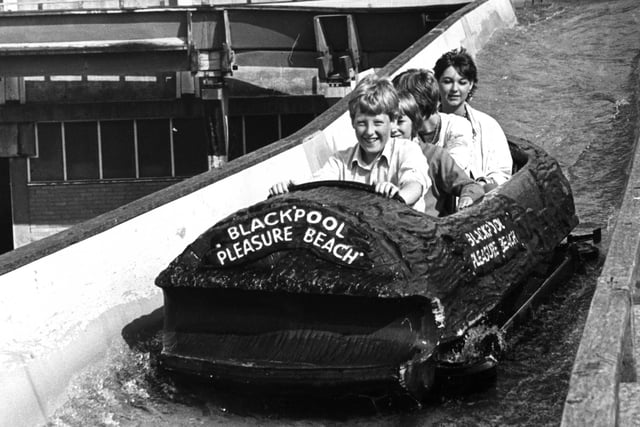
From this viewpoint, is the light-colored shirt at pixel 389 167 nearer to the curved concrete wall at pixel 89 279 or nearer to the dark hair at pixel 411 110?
the dark hair at pixel 411 110

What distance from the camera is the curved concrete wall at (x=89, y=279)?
475 cm

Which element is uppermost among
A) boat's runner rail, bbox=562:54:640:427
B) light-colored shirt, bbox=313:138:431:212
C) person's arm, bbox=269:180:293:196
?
light-colored shirt, bbox=313:138:431:212

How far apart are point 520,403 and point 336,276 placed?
3.11ft

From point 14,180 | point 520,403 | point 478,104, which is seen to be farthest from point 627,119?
point 14,180

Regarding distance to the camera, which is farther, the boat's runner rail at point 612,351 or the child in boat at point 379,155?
the child in boat at point 379,155

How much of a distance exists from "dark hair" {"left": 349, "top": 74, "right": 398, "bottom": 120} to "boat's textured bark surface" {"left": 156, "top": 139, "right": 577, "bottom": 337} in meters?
0.45

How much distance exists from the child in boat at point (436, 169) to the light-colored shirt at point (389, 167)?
237 mm

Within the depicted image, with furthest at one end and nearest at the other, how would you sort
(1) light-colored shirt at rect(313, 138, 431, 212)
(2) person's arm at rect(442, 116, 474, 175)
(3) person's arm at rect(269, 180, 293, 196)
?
1. (2) person's arm at rect(442, 116, 474, 175)
2. (1) light-colored shirt at rect(313, 138, 431, 212)
3. (3) person's arm at rect(269, 180, 293, 196)

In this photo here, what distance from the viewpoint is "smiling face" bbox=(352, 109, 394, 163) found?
5.14 metres

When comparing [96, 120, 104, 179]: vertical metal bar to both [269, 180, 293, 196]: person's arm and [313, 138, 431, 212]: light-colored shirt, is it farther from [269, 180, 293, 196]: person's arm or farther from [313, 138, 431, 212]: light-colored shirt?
[269, 180, 293, 196]: person's arm

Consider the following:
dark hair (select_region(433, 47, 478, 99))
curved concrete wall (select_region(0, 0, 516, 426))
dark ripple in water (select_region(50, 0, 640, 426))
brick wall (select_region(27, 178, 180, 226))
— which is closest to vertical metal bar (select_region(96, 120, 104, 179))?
brick wall (select_region(27, 178, 180, 226))

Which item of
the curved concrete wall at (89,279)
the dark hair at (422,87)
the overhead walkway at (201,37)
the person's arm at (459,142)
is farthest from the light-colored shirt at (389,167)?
the overhead walkway at (201,37)

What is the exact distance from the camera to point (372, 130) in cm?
517

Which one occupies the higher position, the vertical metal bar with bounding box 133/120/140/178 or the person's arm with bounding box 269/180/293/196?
the person's arm with bounding box 269/180/293/196
